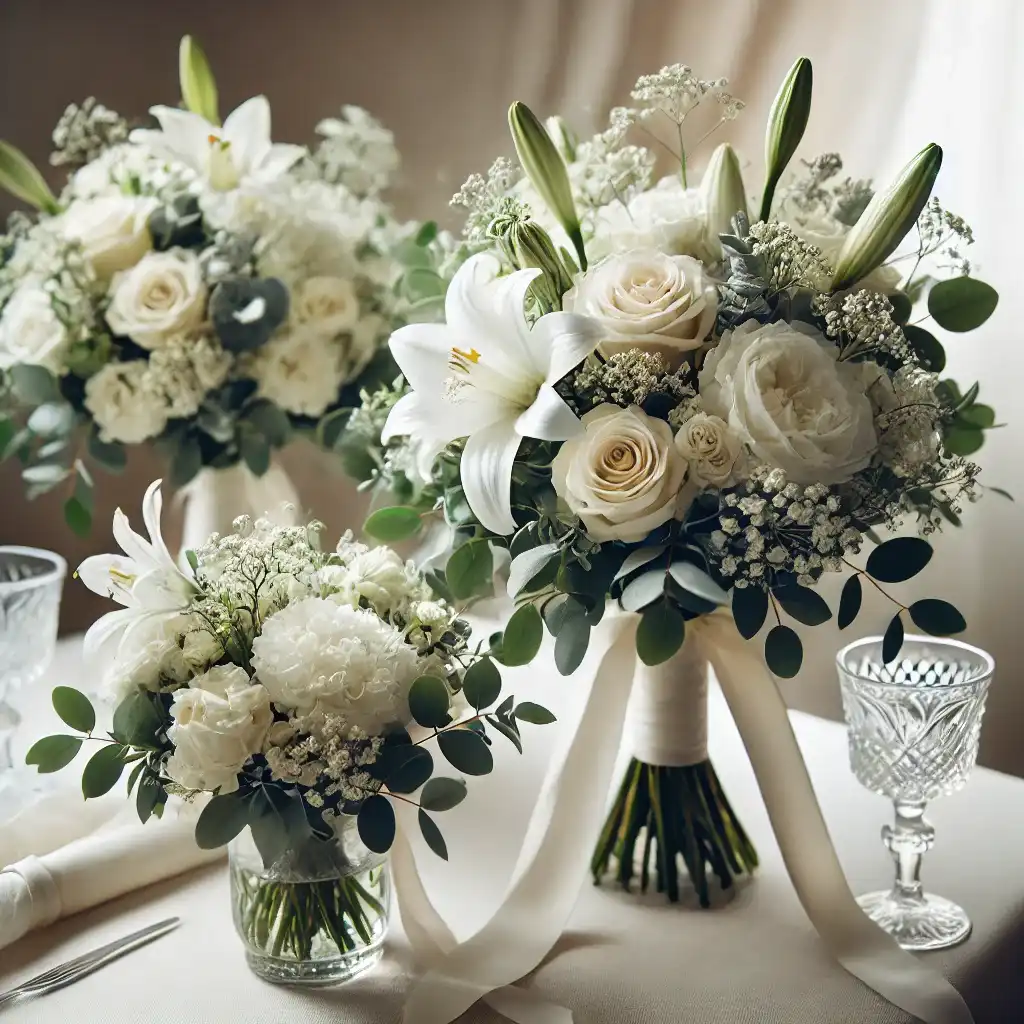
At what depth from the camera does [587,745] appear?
1.02m

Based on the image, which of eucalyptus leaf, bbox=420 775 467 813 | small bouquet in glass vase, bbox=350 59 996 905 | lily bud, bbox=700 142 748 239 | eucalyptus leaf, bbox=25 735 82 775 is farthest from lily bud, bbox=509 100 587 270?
eucalyptus leaf, bbox=25 735 82 775

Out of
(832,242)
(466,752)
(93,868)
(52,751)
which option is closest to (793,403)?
(832,242)

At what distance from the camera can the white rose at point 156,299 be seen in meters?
1.29

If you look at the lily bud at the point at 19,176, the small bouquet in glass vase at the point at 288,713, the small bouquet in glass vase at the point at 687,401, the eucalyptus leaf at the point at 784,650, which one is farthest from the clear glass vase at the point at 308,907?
the lily bud at the point at 19,176

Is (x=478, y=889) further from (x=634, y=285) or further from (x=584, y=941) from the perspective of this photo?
(x=634, y=285)

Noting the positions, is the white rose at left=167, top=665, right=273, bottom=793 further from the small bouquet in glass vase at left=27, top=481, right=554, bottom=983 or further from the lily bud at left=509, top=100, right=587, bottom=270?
the lily bud at left=509, top=100, right=587, bottom=270

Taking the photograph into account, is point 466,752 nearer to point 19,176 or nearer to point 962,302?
point 962,302

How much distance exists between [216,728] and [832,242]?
23.0 inches

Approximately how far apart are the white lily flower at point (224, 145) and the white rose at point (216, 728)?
0.74 metres

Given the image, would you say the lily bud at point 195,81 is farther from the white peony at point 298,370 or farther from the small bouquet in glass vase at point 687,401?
the small bouquet in glass vase at point 687,401

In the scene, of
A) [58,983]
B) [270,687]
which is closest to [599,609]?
[270,687]

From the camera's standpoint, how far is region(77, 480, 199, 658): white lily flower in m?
0.86

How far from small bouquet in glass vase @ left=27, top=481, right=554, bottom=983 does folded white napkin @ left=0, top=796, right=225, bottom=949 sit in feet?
0.32

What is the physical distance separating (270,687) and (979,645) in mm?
963
